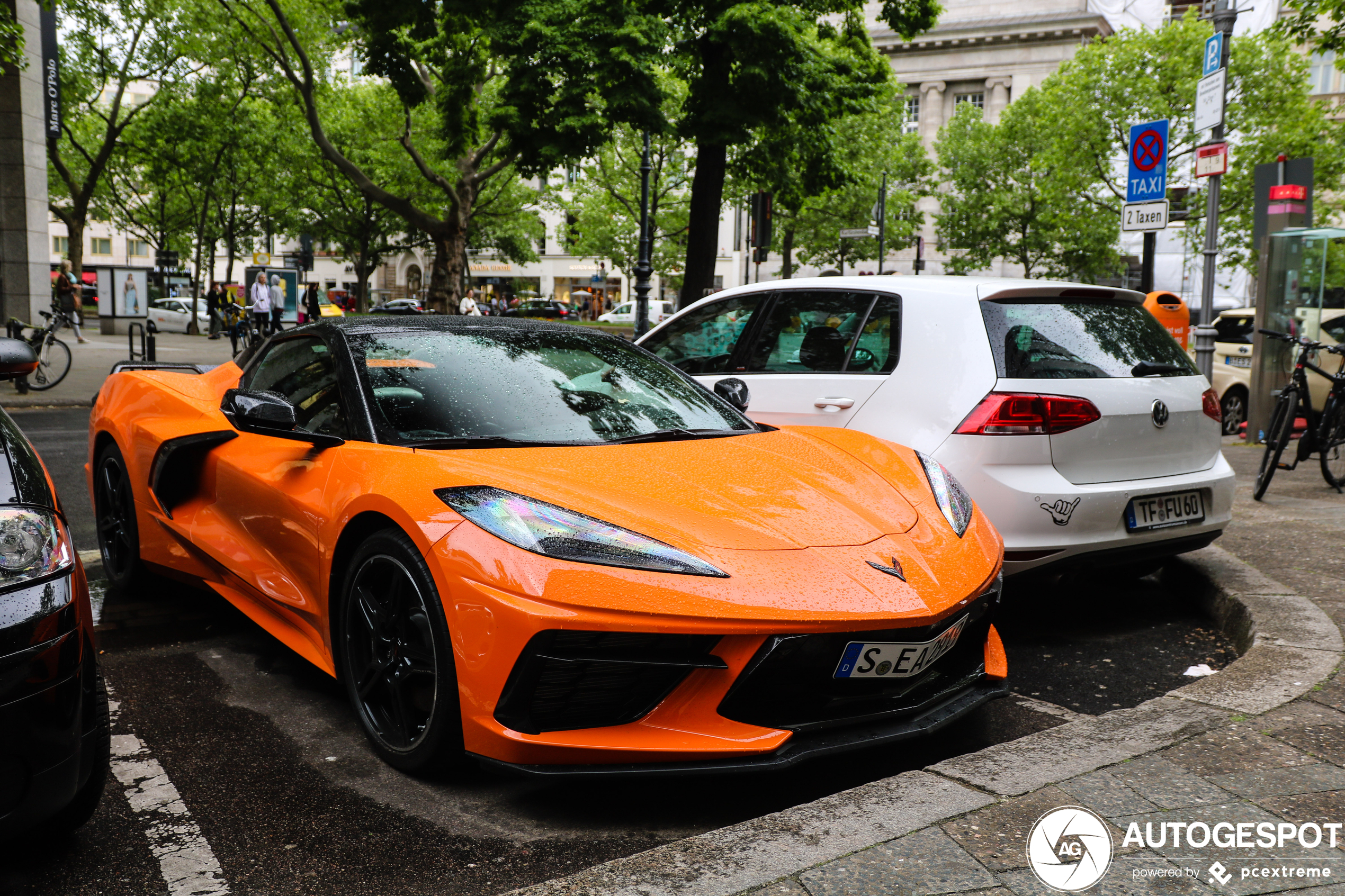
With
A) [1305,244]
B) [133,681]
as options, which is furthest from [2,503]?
[1305,244]

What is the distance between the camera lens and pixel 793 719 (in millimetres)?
2576

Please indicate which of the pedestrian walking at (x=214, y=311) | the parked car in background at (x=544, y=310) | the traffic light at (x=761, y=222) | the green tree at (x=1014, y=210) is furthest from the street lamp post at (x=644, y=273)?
the parked car in background at (x=544, y=310)

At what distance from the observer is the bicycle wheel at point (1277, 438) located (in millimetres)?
7203

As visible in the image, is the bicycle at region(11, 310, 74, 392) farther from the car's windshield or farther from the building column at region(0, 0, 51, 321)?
the car's windshield

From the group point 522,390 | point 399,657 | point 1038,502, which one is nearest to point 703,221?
point 1038,502

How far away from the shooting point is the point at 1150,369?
14.5ft

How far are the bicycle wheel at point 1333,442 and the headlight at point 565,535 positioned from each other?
6734 mm

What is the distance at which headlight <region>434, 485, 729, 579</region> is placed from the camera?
251 cm

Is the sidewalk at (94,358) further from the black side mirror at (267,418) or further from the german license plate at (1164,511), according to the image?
the german license plate at (1164,511)

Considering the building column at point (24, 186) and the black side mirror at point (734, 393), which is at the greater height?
the building column at point (24, 186)

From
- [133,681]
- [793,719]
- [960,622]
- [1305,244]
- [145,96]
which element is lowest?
[133,681]

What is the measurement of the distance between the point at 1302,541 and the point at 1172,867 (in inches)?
172

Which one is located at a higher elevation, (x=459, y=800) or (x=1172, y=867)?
(x=1172, y=867)

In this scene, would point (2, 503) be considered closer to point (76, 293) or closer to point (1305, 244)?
point (1305, 244)
